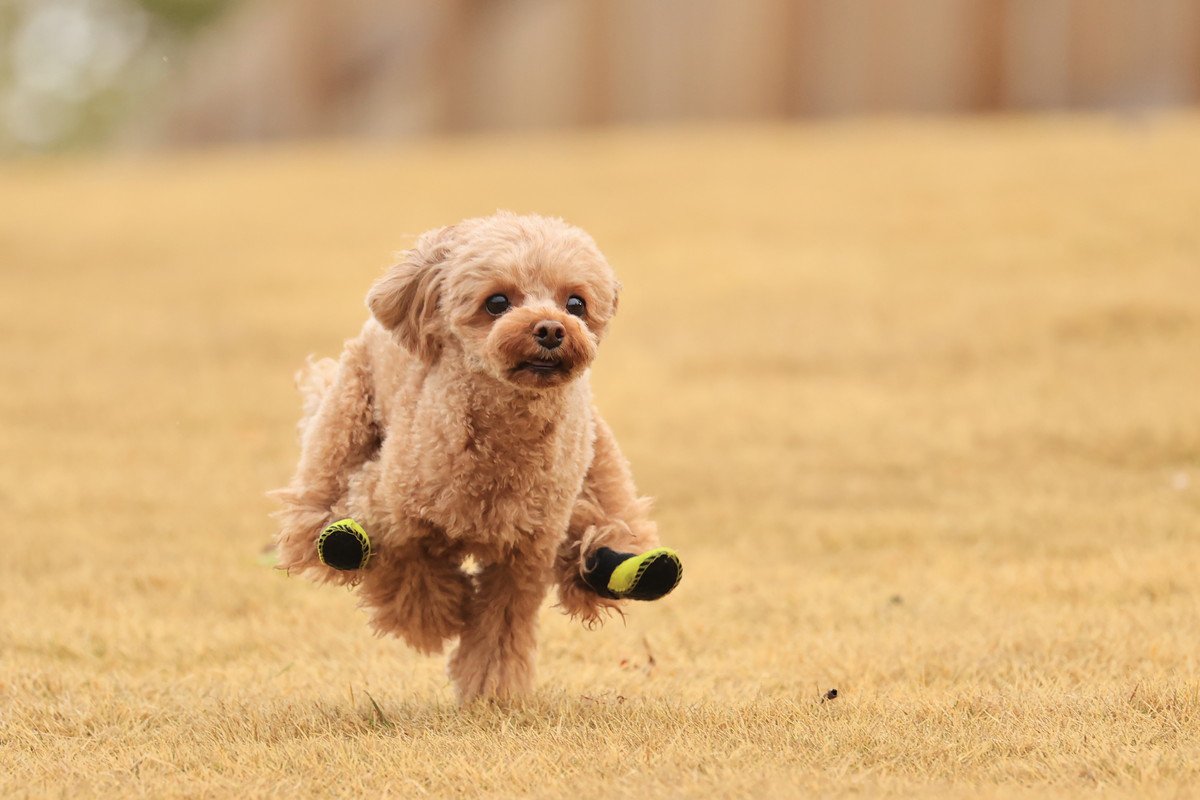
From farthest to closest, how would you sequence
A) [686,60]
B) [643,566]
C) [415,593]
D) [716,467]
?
A: [686,60] → [716,467] → [415,593] → [643,566]

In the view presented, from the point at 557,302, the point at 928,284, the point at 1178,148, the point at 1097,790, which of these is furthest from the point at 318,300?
the point at 1097,790

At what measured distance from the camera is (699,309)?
37.1ft

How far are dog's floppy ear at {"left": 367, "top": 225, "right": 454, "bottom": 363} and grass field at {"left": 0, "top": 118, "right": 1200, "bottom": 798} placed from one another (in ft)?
3.39

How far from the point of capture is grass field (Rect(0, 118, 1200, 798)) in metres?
4.27

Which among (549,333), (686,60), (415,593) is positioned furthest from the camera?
(686,60)

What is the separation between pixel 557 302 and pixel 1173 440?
16.9 feet

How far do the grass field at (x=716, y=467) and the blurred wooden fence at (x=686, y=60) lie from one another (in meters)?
0.40

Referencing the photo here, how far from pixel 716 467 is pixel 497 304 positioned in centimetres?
451

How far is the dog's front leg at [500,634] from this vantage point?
14.6ft

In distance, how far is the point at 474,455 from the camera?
13.6 feet

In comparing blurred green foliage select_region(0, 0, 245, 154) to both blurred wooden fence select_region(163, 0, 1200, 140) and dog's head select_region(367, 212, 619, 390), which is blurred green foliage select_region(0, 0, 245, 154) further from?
dog's head select_region(367, 212, 619, 390)

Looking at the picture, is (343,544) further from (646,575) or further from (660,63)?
(660,63)

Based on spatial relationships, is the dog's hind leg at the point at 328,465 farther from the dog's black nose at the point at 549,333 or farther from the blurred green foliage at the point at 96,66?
the blurred green foliage at the point at 96,66

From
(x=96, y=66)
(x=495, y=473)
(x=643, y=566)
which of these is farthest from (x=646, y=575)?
(x=96, y=66)
